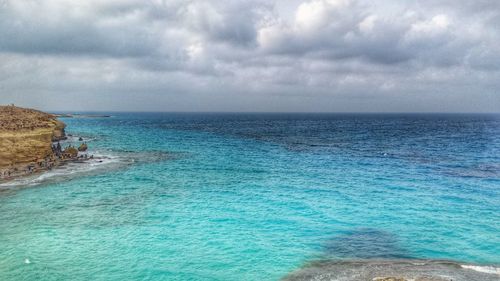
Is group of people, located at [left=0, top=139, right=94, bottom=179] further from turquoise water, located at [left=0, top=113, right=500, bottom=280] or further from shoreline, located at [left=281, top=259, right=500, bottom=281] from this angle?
shoreline, located at [left=281, top=259, right=500, bottom=281]

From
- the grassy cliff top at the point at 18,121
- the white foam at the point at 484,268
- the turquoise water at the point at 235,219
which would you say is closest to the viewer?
the white foam at the point at 484,268

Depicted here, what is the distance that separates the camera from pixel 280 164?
6750 centimetres

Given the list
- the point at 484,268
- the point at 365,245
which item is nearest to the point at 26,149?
the point at 365,245

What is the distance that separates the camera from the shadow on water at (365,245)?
86.5 feet

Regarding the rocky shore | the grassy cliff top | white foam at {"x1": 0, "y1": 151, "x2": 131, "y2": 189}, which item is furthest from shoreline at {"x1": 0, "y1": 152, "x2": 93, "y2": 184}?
the grassy cliff top

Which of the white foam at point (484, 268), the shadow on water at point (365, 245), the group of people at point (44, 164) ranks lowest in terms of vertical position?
the shadow on water at point (365, 245)

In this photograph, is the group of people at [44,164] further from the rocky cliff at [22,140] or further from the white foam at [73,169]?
the white foam at [73,169]

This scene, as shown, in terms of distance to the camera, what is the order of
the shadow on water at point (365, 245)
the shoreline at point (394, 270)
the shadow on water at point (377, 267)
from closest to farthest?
the shoreline at point (394, 270) < the shadow on water at point (377, 267) < the shadow on water at point (365, 245)

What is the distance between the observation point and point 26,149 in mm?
59656

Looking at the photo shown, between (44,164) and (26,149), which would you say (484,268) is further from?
(26,149)

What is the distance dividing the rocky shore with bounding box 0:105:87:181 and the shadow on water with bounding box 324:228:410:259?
47.5 meters

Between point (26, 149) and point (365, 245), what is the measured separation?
57474 mm

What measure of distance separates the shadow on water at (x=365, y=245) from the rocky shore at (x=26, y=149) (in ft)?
156

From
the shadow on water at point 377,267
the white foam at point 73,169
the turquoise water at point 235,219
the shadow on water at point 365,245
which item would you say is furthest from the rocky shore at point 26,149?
the shadow on water at point 365,245
